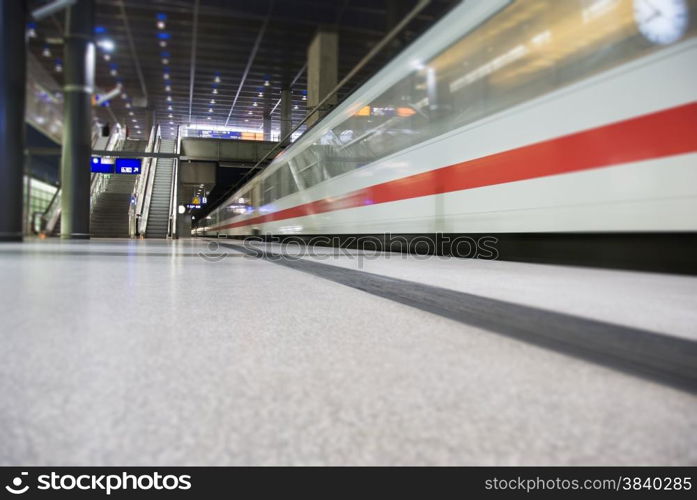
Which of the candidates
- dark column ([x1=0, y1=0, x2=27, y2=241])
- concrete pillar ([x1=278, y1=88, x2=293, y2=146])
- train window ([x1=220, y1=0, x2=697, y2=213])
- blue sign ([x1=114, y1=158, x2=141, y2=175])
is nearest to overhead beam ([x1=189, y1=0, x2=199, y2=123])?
blue sign ([x1=114, y1=158, x2=141, y2=175])

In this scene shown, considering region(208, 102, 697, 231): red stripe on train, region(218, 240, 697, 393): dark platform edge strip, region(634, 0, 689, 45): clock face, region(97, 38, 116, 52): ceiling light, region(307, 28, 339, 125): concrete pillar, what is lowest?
region(218, 240, 697, 393): dark platform edge strip

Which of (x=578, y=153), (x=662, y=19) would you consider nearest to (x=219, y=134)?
(x=578, y=153)

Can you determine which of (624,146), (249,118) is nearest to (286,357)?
(624,146)

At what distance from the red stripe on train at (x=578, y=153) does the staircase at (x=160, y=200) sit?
1869 cm

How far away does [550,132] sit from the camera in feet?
10.5

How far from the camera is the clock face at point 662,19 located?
8.02 ft

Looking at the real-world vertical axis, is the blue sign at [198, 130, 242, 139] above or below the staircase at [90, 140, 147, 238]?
above

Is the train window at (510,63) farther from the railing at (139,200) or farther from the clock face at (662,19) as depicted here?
the railing at (139,200)

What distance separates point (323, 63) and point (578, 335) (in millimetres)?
15906

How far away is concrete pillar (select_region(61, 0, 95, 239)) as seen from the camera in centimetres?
1040

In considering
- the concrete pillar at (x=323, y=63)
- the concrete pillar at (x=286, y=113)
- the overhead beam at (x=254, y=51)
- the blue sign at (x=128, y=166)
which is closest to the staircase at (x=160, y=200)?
the blue sign at (x=128, y=166)

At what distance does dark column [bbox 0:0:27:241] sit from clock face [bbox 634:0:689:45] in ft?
25.5

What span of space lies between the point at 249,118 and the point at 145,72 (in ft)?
28.8

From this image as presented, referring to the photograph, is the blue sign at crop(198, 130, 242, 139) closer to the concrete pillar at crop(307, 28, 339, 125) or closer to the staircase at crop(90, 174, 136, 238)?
the staircase at crop(90, 174, 136, 238)
